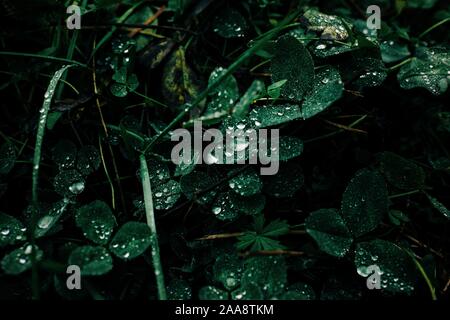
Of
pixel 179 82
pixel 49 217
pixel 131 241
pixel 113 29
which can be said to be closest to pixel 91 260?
pixel 131 241

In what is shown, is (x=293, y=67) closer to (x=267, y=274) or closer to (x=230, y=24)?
(x=230, y=24)

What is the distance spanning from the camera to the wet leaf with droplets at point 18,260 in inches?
33.2

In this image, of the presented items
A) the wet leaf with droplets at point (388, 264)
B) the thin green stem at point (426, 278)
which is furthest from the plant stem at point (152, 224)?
the thin green stem at point (426, 278)

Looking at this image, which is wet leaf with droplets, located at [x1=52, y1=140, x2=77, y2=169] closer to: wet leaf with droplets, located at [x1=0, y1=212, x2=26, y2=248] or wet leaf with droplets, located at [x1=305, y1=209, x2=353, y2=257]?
wet leaf with droplets, located at [x1=0, y1=212, x2=26, y2=248]

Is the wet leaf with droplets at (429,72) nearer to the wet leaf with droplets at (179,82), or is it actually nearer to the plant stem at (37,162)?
the wet leaf with droplets at (179,82)

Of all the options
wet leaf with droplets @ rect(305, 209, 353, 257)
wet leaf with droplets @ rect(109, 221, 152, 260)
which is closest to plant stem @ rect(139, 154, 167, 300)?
wet leaf with droplets @ rect(109, 221, 152, 260)

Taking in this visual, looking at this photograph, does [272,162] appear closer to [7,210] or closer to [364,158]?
[364,158]

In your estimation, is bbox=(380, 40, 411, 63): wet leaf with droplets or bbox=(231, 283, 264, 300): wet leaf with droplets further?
bbox=(380, 40, 411, 63): wet leaf with droplets

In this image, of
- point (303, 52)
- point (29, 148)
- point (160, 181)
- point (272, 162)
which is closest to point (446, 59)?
point (303, 52)

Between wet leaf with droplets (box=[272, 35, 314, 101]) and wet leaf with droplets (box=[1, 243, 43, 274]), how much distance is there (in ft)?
2.37

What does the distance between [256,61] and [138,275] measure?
2.43ft

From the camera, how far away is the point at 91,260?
87cm

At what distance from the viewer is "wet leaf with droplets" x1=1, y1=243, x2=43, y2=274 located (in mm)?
843

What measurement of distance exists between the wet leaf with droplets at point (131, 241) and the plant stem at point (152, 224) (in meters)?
0.01
